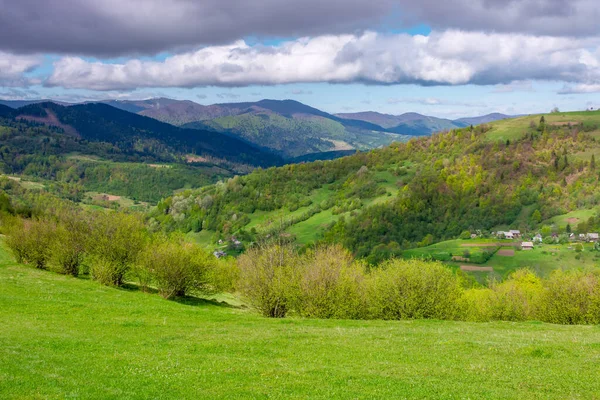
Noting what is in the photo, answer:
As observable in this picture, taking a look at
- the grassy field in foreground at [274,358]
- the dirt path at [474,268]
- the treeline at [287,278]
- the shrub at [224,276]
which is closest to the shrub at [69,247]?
the treeline at [287,278]

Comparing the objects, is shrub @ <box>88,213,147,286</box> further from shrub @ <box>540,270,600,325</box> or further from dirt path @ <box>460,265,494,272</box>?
dirt path @ <box>460,265,494,272</box>

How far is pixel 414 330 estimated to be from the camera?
34719 mm

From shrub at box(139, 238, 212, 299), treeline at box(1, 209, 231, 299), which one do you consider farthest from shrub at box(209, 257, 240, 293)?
shrub at box(139, 238, 212, 299)

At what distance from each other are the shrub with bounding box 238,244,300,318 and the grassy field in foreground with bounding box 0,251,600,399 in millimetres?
9549

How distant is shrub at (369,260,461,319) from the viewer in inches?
1881

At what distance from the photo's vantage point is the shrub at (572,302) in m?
49.1

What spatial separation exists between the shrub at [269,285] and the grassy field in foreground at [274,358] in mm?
9549

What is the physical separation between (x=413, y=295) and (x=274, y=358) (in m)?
26.1

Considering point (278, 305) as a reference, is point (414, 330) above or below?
above

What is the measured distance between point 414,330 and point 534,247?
578 feet

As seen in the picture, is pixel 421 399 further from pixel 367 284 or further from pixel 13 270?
pixel 13 270

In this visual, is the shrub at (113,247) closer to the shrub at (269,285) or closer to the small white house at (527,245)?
the shrub at (269,285)

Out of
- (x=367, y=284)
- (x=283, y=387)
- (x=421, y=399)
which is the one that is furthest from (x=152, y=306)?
(x=421, y=399)

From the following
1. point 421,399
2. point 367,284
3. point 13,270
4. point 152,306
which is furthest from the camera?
point 13,270
